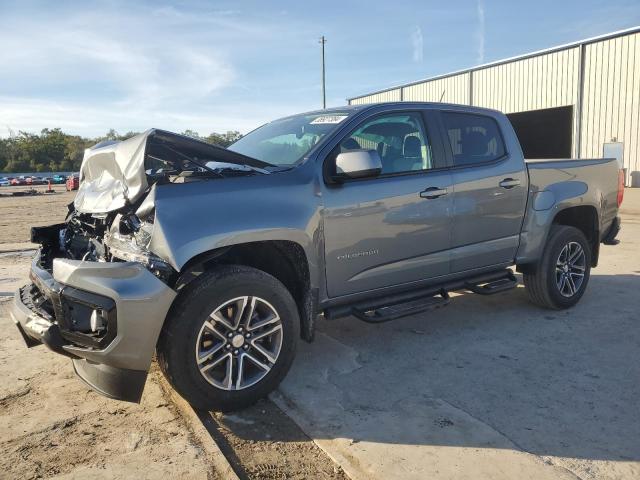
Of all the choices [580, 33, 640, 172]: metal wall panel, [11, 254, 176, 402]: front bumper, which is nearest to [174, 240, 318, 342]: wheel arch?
[11, 254, 176, 402]: front bumper

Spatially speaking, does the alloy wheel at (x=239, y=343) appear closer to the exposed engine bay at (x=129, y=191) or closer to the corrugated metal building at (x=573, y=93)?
the exposed engine bay at (x=129, y=191)

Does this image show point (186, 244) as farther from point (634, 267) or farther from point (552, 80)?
point (552, 80)

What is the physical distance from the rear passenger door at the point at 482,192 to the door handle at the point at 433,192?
16 centimetres

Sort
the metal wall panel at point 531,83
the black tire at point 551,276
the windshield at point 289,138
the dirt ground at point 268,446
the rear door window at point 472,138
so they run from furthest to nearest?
1. the metal wall panel at point 531,83
2. the black tire at point 551,276
3. the rear door window at point 472,138
4. the windshield at point 289,138
5. the dirt ground at point 268,446

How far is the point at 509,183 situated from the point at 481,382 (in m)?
1.92

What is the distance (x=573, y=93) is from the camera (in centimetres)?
2150

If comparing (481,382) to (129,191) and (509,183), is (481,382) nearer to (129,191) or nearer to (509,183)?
(509,183)

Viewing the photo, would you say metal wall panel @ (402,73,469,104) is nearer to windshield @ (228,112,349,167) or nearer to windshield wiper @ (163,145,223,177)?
windshield @ (228,112,349,167)

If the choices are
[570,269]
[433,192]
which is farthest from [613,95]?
[433,192]

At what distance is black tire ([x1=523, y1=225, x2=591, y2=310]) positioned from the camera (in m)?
Answer: 5.01

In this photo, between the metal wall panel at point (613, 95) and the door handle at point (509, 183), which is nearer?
the door handle at point (509, 183)

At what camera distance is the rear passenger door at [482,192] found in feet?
14.2

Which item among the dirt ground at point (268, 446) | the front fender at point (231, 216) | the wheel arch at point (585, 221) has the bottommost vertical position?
the dirt ground at point (268, 446)

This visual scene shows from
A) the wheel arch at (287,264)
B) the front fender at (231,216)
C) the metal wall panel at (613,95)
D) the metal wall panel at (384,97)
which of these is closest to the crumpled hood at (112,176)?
the front fender at (231,216)
